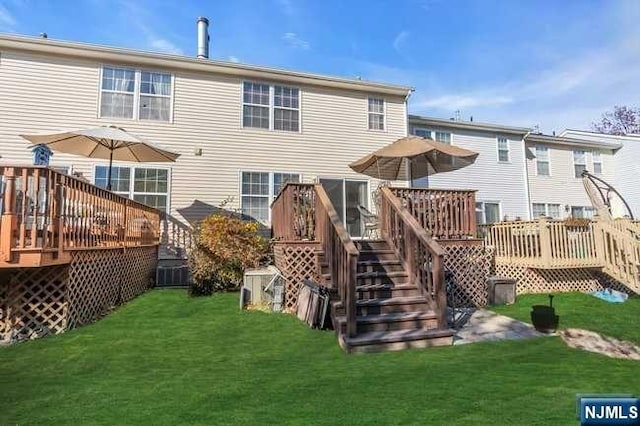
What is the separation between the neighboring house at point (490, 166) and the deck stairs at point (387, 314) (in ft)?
31.5

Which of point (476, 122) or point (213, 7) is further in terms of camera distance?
point (476, 122)

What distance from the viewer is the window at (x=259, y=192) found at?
11.5 meters

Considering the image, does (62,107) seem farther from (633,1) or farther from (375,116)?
(633,1)

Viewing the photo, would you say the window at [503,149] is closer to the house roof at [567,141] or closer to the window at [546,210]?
the house roof at [567,141]

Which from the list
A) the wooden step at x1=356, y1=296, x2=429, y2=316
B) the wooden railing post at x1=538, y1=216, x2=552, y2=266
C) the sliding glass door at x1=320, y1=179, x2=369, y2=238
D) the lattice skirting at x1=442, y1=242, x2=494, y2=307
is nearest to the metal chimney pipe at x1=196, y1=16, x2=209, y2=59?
the sliding glass door at x1=320, y1=179, x2=369, y2=238

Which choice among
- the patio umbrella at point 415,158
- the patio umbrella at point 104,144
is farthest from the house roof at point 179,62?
the patio umbrella at point 415,158

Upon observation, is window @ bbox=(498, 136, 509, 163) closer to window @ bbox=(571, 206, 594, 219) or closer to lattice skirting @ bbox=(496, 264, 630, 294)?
window @ bbox=(571, 206, 594, 219)

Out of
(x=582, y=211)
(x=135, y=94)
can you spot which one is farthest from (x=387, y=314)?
(x=582, y=211)

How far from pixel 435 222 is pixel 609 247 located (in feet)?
16.7

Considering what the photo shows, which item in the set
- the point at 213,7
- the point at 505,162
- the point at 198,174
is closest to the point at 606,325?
the point at 198,174

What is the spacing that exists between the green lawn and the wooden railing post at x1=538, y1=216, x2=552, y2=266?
4.17 metres

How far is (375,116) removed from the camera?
13.2 meters

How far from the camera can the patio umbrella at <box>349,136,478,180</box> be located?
321 inches

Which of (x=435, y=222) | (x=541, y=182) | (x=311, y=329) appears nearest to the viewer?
(x=311, y=329)
